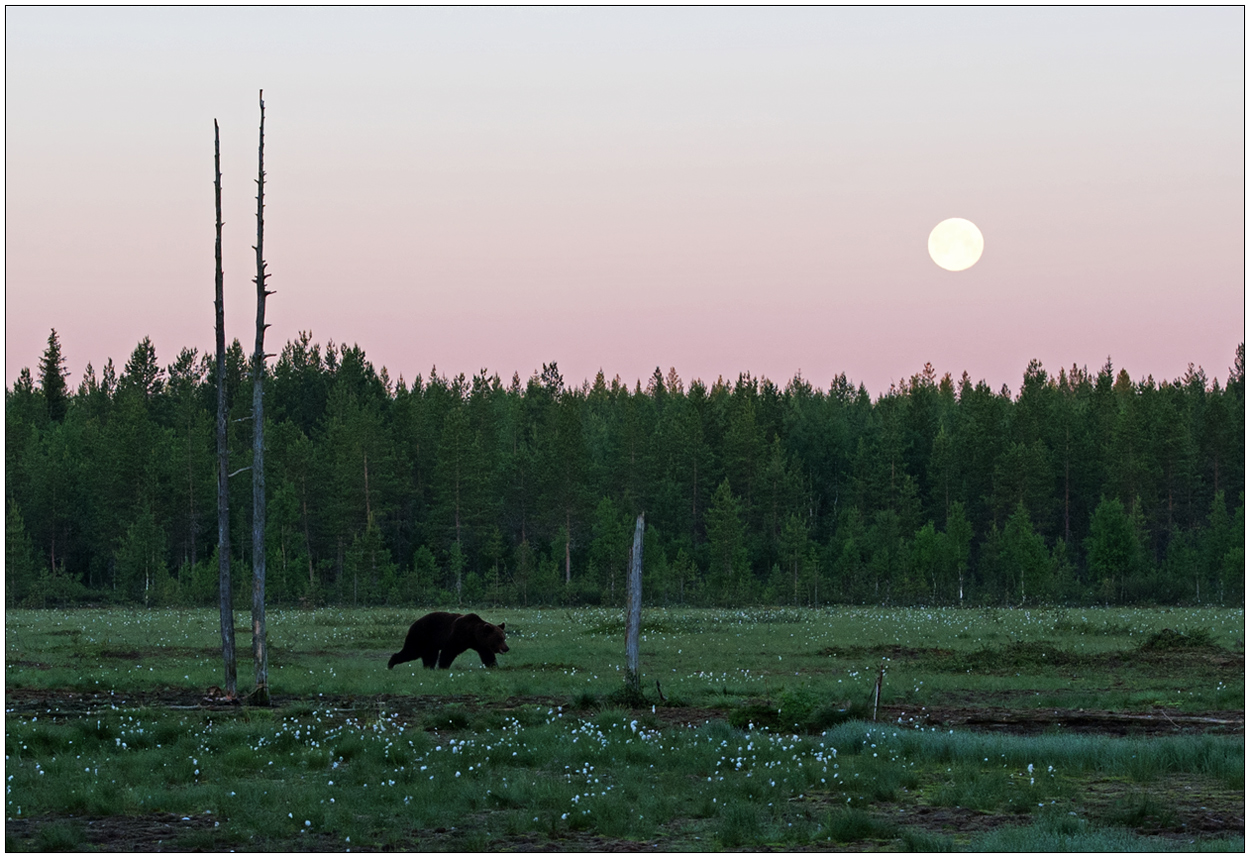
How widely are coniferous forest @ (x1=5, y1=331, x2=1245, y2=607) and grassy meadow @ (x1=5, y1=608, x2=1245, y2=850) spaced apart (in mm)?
43058

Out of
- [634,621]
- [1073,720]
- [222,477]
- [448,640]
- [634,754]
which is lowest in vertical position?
[1073,720]

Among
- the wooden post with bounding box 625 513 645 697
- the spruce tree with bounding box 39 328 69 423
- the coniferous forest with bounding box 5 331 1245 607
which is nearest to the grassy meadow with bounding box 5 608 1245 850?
the wooden post with bounding box 625 513 645 697

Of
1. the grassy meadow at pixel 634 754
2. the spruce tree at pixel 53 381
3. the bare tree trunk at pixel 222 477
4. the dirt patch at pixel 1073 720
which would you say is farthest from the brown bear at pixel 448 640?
the spruce tree at pixel 53 381

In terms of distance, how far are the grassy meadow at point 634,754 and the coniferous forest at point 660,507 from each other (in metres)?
43.1

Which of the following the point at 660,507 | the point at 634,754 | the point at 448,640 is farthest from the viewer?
the point at 660,507

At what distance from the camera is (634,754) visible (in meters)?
16.8

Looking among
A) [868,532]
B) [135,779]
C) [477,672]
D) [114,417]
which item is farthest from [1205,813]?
[114,417]

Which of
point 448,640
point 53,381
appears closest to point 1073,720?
point 448,640

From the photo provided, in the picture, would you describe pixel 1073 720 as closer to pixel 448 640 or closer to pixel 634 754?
pixel 634 754

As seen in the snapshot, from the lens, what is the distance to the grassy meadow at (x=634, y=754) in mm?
12539

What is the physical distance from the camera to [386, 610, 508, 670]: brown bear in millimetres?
30766

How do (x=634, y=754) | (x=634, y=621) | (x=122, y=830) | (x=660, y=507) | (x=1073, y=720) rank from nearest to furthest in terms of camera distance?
(x=122, y=830), (x=634, y=754), (x=1073, y=720), (x=634, y=621), (x=660, y=507)

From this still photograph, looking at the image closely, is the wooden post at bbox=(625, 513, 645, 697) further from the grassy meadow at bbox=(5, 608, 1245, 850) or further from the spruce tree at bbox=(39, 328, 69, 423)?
the spruce tree at bbox=(39, 328, 69, 423)

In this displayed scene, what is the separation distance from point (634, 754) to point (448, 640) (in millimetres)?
14942
